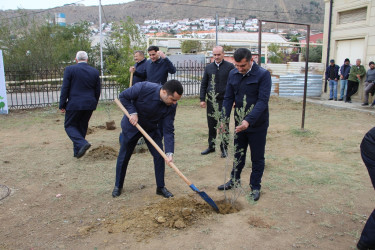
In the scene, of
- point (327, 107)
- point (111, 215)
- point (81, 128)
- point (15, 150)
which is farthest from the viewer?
point (327, 107)

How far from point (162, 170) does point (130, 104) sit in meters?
0.94

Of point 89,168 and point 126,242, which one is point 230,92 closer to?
point 126,242

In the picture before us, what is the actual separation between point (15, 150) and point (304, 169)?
5.40m

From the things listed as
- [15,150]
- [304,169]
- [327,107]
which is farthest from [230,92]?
[327,107]

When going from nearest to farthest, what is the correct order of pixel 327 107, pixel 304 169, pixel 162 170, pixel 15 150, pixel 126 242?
pixel 126 242 → pixel 162 170 → pixel 304 169 → pixel 15 150 → pixel 327 107

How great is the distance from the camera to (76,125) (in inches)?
223

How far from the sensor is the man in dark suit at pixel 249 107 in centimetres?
355

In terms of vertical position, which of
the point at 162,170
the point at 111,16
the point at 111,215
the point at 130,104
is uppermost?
the point at 111,16

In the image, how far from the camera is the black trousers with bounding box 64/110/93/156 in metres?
5.45

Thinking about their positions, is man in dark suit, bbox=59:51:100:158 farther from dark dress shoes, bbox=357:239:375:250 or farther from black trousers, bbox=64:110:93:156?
dark dress shoes, bbox=357:239:375:250

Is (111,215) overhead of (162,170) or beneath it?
beneath

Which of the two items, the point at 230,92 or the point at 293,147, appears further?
the point at 293,147

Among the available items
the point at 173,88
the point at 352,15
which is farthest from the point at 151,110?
the point at 352,15

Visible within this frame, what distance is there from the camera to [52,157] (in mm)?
5848
